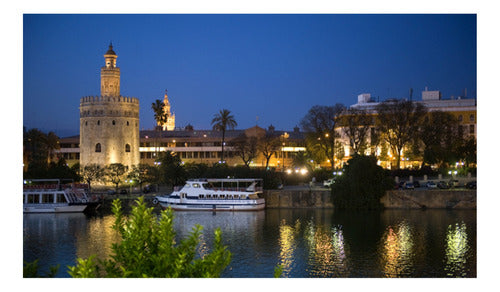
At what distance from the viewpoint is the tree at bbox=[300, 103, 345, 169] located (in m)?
60.4

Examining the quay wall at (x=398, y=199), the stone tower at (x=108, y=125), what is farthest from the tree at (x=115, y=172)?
the quay wall at (x=398, y=199)

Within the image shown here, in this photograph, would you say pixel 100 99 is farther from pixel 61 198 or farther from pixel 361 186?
pixel 361 186

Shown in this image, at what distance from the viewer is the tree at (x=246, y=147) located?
74.2 m

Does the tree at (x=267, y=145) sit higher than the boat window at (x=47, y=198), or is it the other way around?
the tree at (x=267, y=145)

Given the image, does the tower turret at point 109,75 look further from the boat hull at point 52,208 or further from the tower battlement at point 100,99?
the boat hull at point 52,208

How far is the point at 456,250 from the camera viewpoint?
29031 millimetres

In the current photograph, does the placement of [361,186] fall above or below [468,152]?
below

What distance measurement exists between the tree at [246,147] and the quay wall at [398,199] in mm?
25702

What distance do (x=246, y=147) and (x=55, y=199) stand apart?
1271 inches

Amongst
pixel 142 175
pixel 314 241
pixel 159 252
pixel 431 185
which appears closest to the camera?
pixel 159 252

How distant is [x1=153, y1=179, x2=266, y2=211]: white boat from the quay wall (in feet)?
4.89

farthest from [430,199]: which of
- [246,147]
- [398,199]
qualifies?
[246,147]
